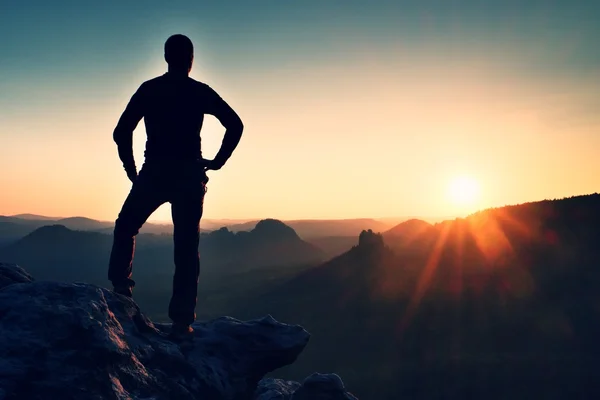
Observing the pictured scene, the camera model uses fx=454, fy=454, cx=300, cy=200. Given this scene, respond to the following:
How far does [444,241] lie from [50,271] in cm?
14922

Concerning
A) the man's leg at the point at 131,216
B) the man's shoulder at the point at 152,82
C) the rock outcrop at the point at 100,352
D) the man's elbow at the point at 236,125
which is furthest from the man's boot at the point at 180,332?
the man's shoulder at the point at 152,82

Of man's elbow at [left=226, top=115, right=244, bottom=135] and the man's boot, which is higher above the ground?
man's elbow at [left=226, top=115, right=244, bottom=135]

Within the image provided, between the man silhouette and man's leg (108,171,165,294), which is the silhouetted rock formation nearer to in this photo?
the man silhouette

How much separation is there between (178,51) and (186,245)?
2.85 metres

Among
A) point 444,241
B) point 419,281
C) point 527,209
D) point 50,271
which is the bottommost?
point 50,271

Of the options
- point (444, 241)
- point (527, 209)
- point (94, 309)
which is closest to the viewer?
point (94, 309)

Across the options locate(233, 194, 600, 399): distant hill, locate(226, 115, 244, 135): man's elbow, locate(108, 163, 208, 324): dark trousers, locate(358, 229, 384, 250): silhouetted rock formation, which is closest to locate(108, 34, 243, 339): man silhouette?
locate(108, 163, 208, 324): dark trousers

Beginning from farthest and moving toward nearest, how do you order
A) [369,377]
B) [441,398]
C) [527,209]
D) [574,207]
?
[527,209] → [574,207] → [369,377] → [441,398]

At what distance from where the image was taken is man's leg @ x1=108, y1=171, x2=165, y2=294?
6453mm

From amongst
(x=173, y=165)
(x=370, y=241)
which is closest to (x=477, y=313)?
(x=370, y=241)

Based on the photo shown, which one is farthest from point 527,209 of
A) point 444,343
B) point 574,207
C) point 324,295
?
Answer: point 324,295

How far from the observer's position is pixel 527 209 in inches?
2359

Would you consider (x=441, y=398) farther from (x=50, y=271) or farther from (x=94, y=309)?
(x=50, y=271)

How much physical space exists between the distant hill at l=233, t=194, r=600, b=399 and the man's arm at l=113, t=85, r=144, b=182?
3339 cm
